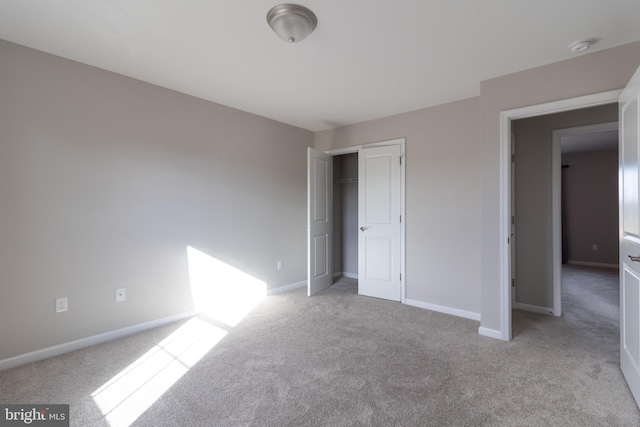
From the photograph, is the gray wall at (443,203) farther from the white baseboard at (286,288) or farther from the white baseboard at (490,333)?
the white baseboard at (286,288)

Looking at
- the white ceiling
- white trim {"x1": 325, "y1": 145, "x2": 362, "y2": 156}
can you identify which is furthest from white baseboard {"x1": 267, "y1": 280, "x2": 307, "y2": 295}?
the white ceiling

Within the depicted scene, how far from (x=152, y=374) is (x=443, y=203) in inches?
130

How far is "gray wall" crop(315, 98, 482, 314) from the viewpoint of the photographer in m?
3.28

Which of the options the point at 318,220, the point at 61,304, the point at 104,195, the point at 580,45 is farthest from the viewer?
the point at 318,220

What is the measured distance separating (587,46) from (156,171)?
3.91 meters

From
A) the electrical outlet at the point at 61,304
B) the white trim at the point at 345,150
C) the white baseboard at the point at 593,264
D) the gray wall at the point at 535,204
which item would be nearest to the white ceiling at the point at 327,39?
the gray wall at the point at 535,204

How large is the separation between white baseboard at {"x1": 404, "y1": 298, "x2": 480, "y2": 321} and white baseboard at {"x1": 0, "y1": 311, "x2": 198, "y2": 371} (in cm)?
277

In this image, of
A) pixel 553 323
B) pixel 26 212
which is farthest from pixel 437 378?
pixel 26 212

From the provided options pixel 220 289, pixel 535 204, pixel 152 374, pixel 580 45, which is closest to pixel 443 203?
pixel 535 204

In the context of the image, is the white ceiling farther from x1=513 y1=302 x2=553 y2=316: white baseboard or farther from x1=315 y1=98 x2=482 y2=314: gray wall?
x1=513 y1=302 x2=553 y2=316: white baseboard

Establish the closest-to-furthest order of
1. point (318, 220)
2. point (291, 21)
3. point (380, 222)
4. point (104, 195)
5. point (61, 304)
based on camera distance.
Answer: point (291, 21), point (61, 304), point (104, 195), point (380, 222), point (318, 220)

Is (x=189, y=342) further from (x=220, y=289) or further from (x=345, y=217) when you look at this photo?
(x=345, y=217)

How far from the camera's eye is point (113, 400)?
1.85 m

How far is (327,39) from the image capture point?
2178 millimetres
